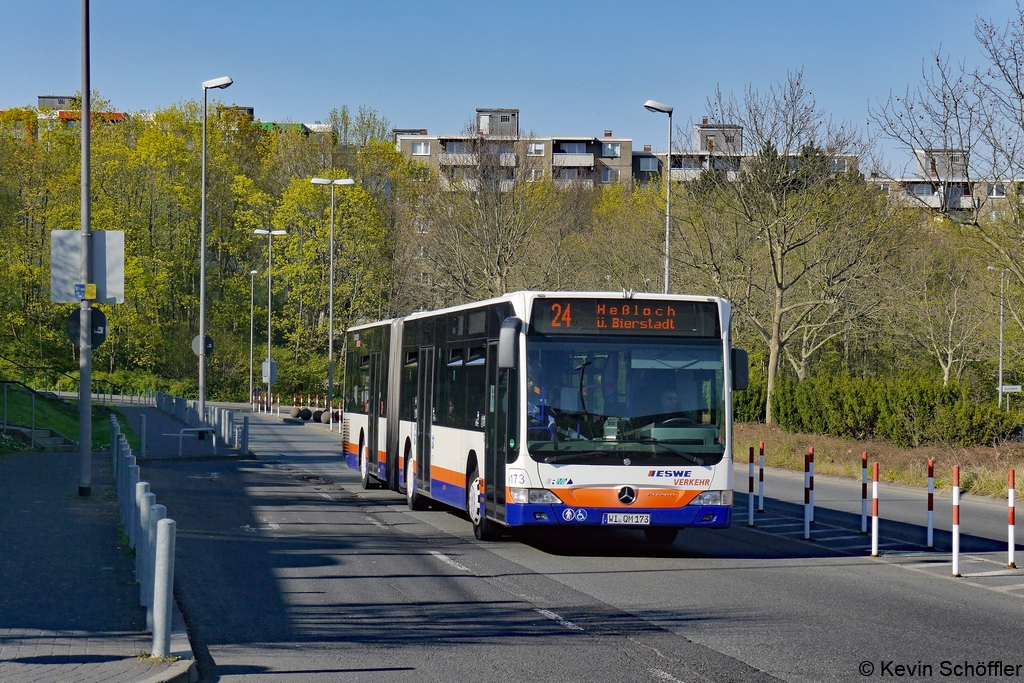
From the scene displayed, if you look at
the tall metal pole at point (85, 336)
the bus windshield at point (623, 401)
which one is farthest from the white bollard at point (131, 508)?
the tall metal pole at point (85, 336)

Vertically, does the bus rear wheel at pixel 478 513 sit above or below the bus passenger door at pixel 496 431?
below

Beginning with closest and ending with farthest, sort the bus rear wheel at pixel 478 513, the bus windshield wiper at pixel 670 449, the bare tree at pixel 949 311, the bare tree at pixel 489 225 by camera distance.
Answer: the bus windshield wiper at pixel 670 449
the bus rear wheel at pixel 478 513
the bare tree at pixel 489 225
the bare tree at pixel 949 311

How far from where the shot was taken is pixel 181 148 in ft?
244

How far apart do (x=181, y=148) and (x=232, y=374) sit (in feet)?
47.2

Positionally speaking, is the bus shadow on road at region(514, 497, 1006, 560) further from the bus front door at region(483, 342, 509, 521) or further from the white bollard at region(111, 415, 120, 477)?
the white bollard at region(111, 415, 120, 477)

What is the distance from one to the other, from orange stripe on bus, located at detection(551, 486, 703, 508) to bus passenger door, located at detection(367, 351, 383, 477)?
30.0 ft

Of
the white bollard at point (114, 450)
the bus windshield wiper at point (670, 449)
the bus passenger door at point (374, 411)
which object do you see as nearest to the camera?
the bus windshield wiper at point (670, 449)

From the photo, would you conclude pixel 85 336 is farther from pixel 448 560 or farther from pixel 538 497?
pixel 538 497

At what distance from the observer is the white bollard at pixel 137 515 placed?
10062 millimetres

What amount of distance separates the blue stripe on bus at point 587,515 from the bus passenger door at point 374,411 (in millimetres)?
9028

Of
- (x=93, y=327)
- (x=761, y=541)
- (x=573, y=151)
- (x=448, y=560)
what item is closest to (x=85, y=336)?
(x=93, y=327)

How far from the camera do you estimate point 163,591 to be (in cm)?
762

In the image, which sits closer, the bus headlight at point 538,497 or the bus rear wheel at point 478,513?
the bus headlight at point 538,497

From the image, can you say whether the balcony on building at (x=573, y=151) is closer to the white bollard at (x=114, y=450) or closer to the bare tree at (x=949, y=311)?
the bare tree at (x=949, y=311)
